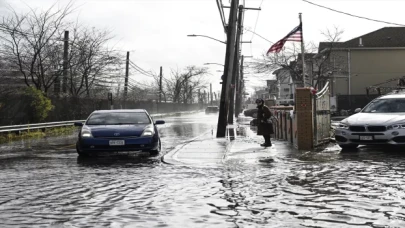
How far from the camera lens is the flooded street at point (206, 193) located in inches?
216

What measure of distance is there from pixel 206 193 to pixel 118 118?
6.84 metres

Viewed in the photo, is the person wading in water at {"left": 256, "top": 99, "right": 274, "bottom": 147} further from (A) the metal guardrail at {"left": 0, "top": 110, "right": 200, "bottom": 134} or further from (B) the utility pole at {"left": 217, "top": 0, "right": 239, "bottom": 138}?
(A) the metal guardrail at {"left": 0, "top": 110, "right": 200, "bottom": 134}

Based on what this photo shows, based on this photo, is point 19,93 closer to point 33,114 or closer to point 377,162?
point 33,114

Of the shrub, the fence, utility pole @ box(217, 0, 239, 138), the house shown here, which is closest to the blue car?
the fence

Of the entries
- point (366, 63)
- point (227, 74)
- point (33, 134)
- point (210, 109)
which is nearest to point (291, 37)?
point (227, 74)

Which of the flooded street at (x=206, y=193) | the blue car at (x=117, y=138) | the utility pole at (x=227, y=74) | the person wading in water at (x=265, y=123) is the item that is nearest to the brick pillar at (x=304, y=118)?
the person wading in water at (x=265, y=123)

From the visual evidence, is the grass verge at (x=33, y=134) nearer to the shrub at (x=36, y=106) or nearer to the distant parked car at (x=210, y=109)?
the shrub at (x=36, y=106)

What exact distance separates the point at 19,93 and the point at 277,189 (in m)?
21.9

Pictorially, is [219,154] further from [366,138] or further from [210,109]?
[210,109]

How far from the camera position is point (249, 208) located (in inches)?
239

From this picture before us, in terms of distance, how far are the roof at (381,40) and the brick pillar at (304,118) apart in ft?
122

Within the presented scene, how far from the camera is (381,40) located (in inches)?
1989

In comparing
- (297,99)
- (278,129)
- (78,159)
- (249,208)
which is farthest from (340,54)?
(249,208)

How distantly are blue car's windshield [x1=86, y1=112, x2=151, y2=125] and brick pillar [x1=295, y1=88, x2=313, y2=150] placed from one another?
14.1ft
